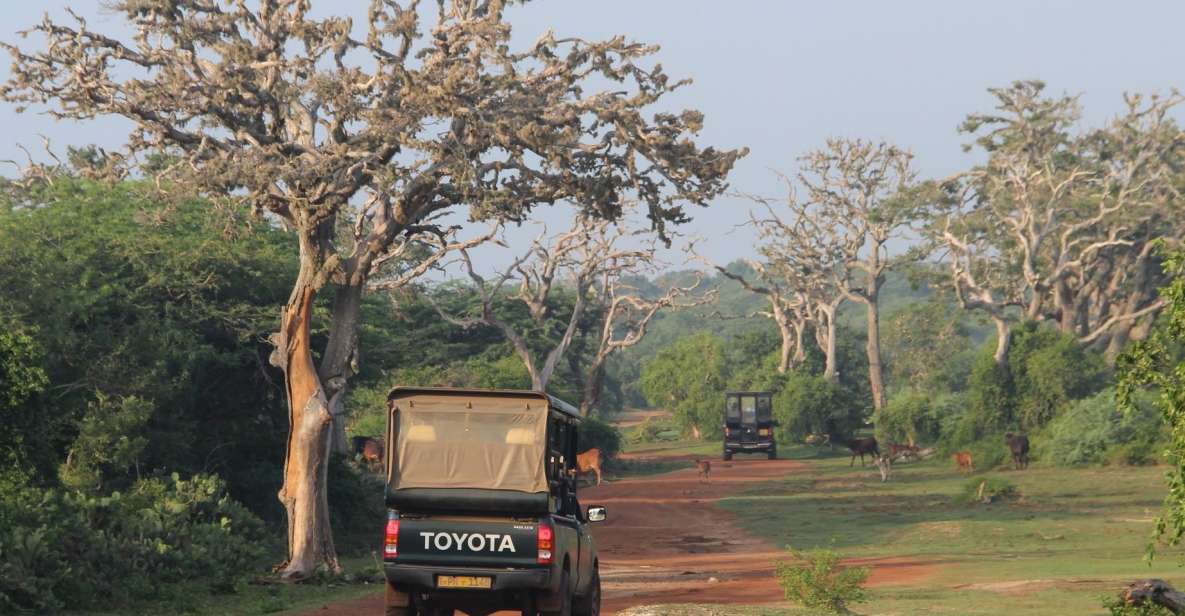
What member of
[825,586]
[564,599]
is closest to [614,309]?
[825,586]

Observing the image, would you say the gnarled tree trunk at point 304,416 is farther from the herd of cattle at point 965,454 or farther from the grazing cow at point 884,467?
the herd of cattle at point 965,454

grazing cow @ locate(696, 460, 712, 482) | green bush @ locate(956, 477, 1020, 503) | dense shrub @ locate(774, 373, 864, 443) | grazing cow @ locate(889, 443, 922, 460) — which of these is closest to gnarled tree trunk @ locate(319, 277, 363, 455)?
green bush @ locate(956, 477, 1020, 503)

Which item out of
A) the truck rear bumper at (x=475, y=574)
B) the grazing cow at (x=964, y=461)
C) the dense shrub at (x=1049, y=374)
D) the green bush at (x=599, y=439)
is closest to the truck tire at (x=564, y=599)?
the truck rear bumper at (x=475, y=574)

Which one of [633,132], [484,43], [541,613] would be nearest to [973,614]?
[541,613]

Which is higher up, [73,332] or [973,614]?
[73,332]

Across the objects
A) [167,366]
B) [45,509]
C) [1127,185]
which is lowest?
[45,509]

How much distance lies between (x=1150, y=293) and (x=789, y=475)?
21.0 meters

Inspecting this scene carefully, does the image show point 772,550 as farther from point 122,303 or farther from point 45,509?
point 45,509

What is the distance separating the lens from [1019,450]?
50.1m

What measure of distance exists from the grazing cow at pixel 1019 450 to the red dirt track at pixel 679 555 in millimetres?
8891

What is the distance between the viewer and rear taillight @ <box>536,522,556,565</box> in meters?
14.2

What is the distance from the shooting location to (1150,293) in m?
64.7

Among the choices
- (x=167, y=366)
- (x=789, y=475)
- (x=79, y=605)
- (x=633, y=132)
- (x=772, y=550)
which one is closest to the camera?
(x=79, y=605)

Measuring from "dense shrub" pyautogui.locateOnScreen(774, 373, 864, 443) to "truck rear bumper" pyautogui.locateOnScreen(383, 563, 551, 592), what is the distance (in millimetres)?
55343
